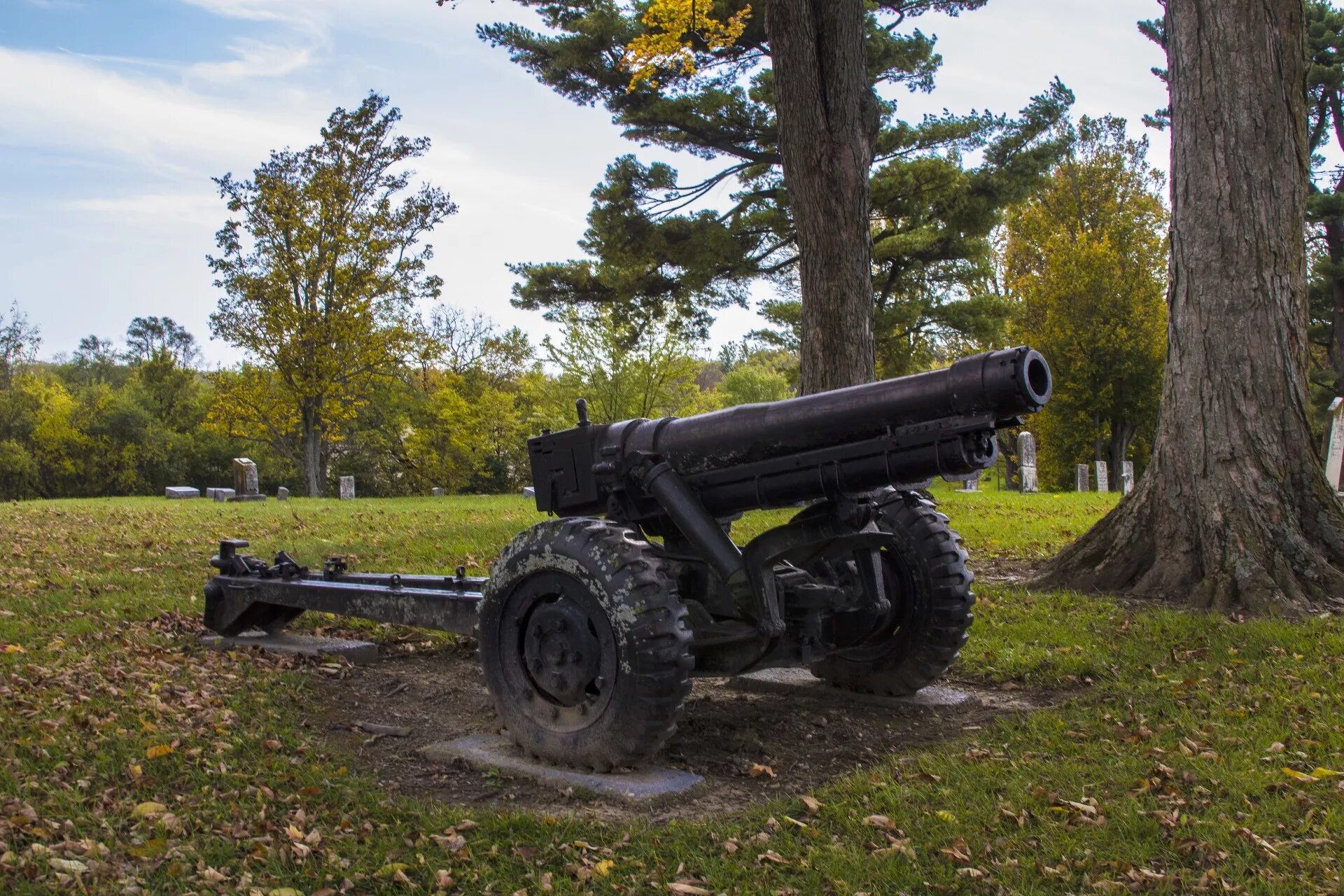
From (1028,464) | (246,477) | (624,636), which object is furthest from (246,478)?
(624,636)

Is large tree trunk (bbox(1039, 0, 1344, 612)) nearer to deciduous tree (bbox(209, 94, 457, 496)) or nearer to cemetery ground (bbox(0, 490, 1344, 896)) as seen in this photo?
cemetery ground (bbox(0, 490, 1344, 896))

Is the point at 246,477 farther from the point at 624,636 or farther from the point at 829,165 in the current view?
the point at 624,636

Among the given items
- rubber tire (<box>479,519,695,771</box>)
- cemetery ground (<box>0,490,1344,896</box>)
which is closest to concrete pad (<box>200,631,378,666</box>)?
cemetery ground (<box>0,490,1344,896</box>)

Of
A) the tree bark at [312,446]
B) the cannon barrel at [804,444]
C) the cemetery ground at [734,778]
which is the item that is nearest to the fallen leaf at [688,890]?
the cemetery ground at [734,778]

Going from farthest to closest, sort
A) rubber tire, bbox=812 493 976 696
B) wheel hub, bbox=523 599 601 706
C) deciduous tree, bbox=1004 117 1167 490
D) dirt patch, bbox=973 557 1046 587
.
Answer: deciduous tree, bbox=1004 117 1167 490
dirt patch, bbox=973 557 1046 587
rubber tire, bbox=812 493 976 696
wheel hub, bbox=523 599 601 706

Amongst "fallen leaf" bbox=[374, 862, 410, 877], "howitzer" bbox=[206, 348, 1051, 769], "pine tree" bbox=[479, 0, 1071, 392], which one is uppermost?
"pine tree" bbox=[479, 0, 1071, 392]

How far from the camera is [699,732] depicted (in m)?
5.64

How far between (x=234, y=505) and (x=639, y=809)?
17750 mm

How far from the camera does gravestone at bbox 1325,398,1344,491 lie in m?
15.6

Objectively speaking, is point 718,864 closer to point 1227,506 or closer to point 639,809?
point 639,809

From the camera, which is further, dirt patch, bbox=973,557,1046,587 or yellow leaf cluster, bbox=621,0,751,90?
yellow leaf cluster, bbox=621,0,751,90

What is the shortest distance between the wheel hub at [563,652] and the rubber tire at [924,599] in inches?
64.3

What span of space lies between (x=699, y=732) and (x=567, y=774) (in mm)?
993

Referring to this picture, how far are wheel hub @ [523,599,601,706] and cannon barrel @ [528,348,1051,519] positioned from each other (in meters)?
0.65
